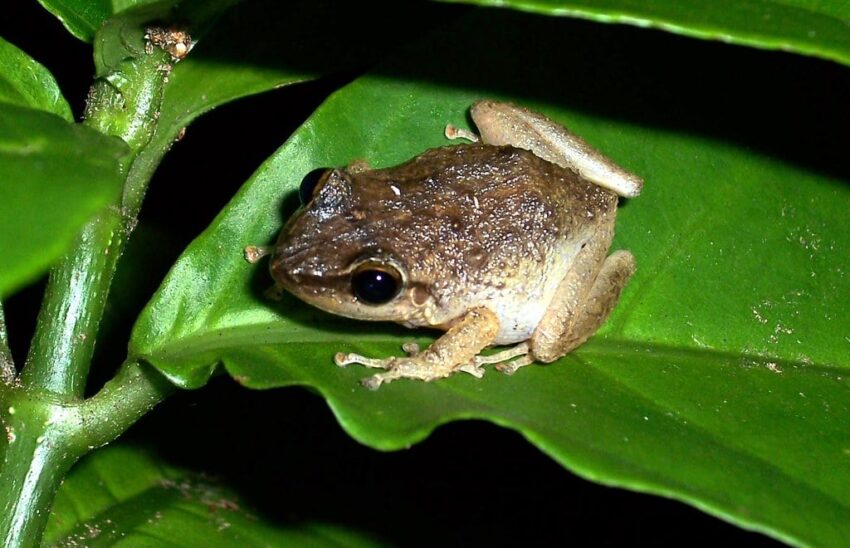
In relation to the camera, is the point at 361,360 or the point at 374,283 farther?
the point at 374,283

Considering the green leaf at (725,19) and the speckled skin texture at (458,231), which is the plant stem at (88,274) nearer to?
the speckled skin texture at (458,231)

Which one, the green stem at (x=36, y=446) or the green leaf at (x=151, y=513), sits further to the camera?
the green leaf at (x=151, y=513)

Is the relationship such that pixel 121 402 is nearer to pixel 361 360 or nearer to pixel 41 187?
pixel 361 360

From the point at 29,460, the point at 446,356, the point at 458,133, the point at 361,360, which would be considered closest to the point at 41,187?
the point at 29,460

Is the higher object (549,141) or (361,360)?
(549,141)

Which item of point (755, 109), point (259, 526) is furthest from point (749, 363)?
point (259, 526)

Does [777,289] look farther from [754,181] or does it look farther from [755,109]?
[755,109]

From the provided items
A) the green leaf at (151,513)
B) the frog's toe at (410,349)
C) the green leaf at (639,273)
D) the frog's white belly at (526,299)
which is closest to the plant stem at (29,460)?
the green leaf at (639,273)
